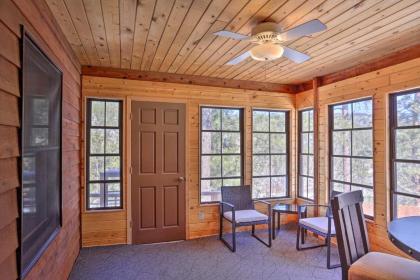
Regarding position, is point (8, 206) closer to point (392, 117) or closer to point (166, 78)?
point (166, 78)

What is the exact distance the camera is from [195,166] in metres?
4.12

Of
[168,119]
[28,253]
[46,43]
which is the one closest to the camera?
[28,253]

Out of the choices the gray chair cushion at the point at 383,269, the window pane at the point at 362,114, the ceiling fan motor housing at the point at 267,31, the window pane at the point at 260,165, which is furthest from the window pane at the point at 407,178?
the ceiling fan motor housing at the point at 267,31

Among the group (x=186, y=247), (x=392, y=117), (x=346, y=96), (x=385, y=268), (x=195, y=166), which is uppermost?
(x=346, y=96)

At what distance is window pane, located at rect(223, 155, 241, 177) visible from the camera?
14.3 feet

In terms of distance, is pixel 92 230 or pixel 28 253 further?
pixel 92 230

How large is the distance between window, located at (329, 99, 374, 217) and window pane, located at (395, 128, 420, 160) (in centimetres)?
33

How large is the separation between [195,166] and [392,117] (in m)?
2.63

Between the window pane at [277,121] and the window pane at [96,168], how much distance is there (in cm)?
277

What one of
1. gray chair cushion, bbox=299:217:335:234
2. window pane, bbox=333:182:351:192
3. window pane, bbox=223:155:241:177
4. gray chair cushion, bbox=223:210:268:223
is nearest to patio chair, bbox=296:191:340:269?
gray chair cushion, bbox=299:217:335:234

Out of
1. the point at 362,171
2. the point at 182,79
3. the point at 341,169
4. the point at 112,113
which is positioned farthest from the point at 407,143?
the point at 112,113

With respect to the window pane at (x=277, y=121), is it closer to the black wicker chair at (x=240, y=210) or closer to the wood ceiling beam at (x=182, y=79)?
the wood ceiling beam at (x=182, y=79)

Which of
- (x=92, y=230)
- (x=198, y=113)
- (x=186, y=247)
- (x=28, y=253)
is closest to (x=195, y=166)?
(x=198, y=113)

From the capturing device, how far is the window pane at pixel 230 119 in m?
4.37
